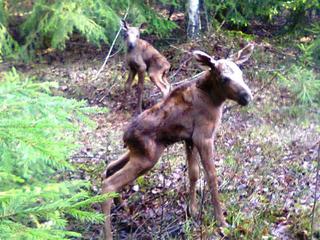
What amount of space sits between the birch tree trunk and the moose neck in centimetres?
1159

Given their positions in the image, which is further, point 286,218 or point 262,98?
point 262,98

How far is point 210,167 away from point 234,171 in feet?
5.32

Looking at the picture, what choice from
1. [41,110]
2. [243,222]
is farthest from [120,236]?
[41,110]

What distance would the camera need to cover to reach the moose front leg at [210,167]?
5.52m

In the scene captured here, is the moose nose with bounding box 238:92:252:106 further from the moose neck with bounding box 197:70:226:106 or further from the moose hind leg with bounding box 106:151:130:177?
the moose hind leg with bounding box 106:151:130:177

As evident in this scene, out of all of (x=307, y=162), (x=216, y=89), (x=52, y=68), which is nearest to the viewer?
(x=216, y=89)

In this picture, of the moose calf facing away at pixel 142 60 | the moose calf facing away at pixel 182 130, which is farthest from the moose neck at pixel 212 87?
the moose calf facing away at pixel 142 60

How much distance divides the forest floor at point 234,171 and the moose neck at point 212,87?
0.96m

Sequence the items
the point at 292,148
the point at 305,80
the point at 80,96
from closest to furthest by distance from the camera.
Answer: the point at 292,148
the point at 305,80
the point at 80,96

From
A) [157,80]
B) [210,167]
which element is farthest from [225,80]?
[157,80]

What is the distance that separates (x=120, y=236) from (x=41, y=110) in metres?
2.33

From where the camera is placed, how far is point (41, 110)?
4.02 m

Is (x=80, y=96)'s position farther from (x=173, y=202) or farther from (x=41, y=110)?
(x=41, y=110)

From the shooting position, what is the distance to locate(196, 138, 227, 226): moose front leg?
5516mm
